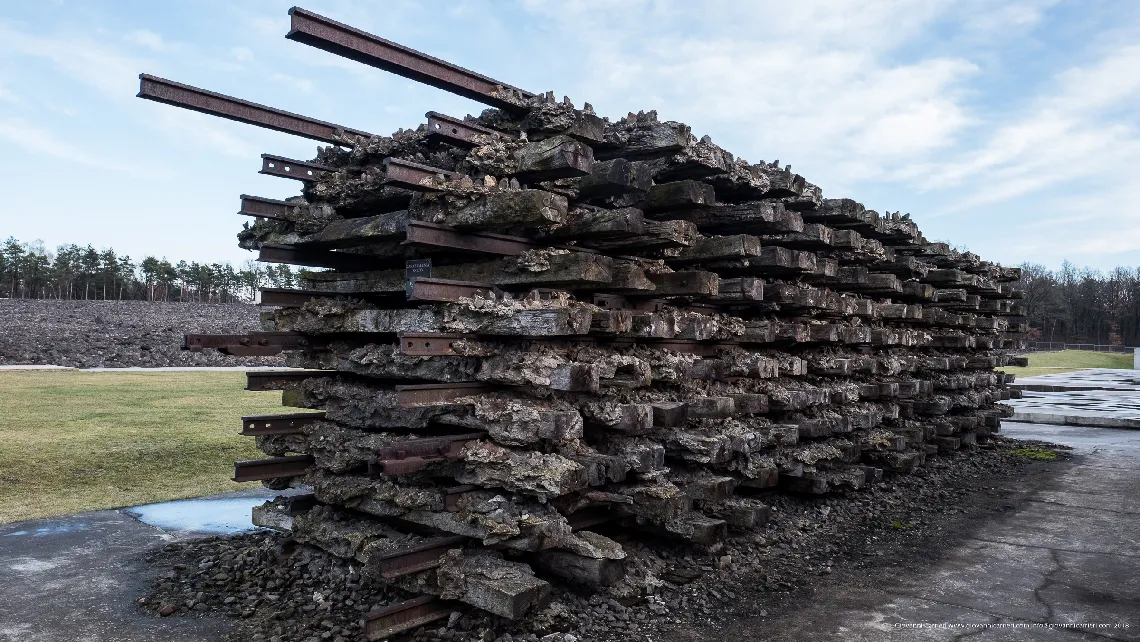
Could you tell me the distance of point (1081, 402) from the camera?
23188 millimetres

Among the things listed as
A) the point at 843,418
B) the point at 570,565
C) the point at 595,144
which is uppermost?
the point at 595,144

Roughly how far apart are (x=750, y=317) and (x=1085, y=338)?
348 feet

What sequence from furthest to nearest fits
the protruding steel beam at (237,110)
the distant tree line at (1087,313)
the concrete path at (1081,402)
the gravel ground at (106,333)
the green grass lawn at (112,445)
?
the distant tree line at (1087,313) < the gravel ground at (106,333) < the concrete path at (1081,402) < the green grass lawn at (112,445) < the protruding steel beam at (237,110)

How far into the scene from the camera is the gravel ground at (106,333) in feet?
106

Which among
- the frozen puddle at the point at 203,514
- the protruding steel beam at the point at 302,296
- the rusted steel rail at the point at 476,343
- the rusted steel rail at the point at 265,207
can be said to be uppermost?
the rusted steel rail at the point at 265,207

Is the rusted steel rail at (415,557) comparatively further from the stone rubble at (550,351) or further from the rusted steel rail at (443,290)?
the rusted steel rail at (443,290)

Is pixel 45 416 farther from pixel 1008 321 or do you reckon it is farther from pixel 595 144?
pixel 1008 321

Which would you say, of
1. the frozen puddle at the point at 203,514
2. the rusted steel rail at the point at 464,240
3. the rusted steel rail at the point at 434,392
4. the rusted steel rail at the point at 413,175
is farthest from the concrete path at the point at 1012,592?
the frozen puddle at the point at 203,514

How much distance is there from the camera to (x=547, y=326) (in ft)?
16.3

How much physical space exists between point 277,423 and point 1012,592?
5925 mm

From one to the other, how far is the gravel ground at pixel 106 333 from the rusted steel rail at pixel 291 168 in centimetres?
2662

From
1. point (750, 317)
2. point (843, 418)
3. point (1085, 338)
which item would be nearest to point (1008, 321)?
point (843, 418)

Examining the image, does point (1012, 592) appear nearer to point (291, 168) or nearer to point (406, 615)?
point (406, 615)

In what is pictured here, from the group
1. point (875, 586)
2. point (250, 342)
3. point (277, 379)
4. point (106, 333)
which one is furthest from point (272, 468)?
point (106, 333)
